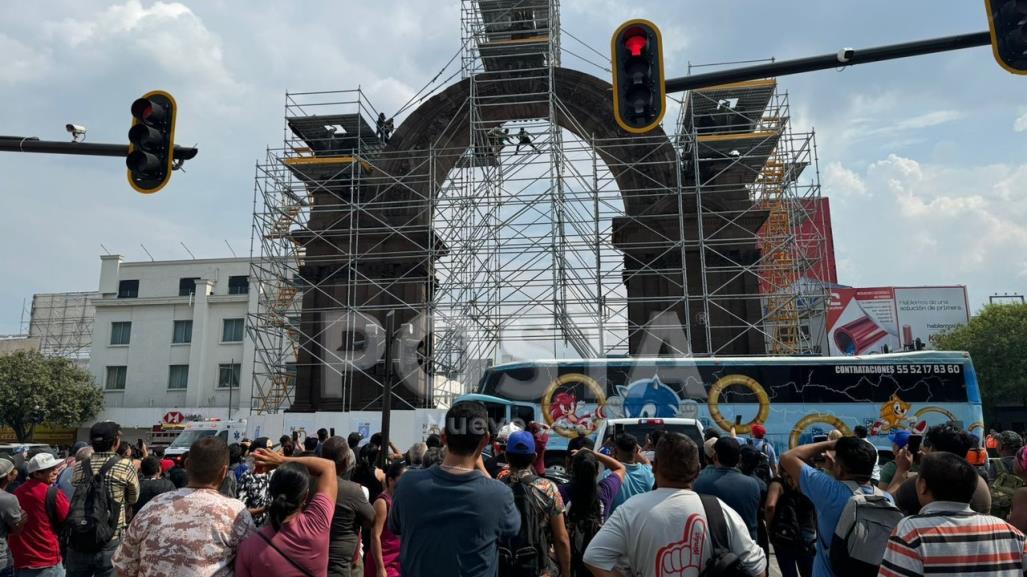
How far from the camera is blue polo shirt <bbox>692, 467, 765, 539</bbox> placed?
19.0 ft

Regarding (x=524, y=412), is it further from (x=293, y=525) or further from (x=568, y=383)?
(x=293, y=525)

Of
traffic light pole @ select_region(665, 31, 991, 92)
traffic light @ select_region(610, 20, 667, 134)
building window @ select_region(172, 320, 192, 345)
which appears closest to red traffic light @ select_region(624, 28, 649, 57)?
traffic light @ select_region(610, 20, 667, 134)

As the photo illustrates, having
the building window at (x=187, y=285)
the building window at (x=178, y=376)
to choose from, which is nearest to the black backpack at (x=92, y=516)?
the building window at (x=178, y=376)

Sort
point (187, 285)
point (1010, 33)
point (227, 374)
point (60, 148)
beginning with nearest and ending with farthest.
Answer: point (1010, 33), point (60, 148), point (227, 374), point (187, 285)

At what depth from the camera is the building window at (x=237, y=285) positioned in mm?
49719

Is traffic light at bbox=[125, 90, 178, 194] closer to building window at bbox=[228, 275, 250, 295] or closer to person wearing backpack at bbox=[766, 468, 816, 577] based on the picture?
person wearing backpack at bbox=[766, 468, 816, 577]

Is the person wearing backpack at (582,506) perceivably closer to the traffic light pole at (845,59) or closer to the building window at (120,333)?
the traffic light pole at (845,59)

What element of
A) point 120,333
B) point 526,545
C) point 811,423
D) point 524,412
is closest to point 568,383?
point 524,412

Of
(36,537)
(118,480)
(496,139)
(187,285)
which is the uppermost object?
(496,139)

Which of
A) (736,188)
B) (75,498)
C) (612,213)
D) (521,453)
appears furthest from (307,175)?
(521,453)

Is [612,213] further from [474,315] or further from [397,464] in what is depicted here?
[397,464]

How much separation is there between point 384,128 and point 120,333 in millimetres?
28148

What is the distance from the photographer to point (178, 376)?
152 feet

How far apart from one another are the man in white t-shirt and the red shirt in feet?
17.6
